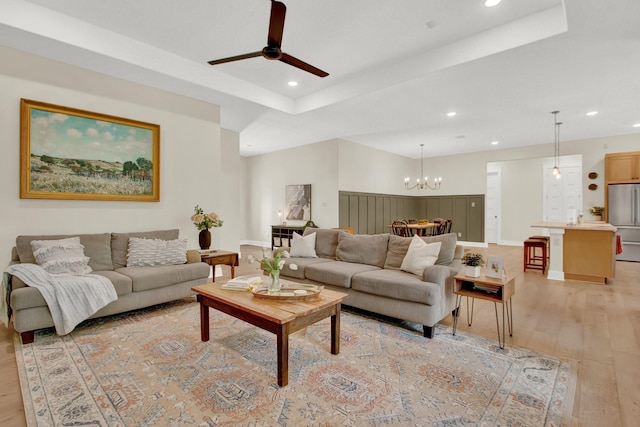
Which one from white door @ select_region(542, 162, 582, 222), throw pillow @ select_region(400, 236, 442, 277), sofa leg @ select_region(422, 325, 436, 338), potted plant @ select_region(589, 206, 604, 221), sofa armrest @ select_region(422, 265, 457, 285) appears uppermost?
white door @ select_region(542, 162, 582, 222)

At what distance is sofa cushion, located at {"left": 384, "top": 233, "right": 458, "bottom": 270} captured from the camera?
3.29m

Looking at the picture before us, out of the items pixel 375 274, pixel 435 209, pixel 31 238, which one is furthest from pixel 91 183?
pixel 435 209

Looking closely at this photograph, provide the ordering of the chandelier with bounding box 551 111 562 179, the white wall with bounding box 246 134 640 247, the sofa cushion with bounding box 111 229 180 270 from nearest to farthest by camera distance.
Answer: the sofa cushion with bounding box 111 229 180 270, the chandelier with bounding box 551 111 562 179, the white wall with bounding box 246 134 640 247

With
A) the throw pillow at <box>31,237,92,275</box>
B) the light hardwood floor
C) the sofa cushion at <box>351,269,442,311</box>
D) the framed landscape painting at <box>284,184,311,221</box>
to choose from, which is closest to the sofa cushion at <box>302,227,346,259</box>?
Answer: the sofa cushion at <box>351,269,442,311</box>

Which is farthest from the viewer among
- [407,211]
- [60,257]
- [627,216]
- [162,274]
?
[407,211]

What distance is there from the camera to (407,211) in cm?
1004

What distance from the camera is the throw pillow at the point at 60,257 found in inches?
120

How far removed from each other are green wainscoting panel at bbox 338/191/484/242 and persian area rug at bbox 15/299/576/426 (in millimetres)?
5017

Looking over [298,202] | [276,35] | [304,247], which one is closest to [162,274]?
[304,247]

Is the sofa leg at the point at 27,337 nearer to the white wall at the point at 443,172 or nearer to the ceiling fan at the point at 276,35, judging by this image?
the ceiling fan at the point at 276,35

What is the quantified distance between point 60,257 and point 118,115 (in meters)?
1.94

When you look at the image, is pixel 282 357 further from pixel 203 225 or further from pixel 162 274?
pixel 203 225

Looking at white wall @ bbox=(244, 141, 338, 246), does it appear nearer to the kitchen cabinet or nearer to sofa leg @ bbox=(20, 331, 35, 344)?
sofa leg @ bbox=(20, 331, 35, 344)

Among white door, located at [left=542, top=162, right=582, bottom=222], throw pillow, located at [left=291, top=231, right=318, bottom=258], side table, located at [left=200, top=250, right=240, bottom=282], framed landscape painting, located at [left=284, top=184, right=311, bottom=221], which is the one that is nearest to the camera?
side table, located at [left=200, top=250, right=240, bottom=282]
